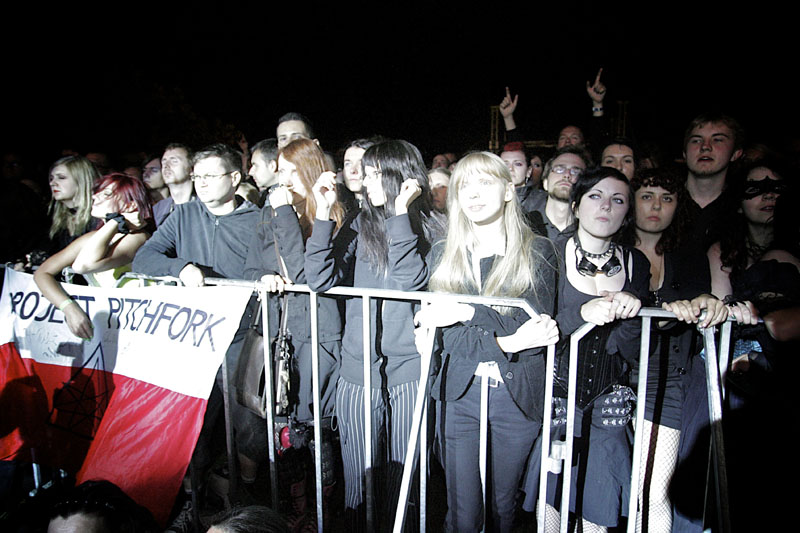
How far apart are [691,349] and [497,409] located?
1.12 meters

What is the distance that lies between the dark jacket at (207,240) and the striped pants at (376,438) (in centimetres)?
129

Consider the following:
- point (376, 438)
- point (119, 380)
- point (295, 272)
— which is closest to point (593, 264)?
point (376, 438)

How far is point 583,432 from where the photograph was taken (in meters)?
A: 2.54

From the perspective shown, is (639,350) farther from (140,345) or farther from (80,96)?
(80,96)

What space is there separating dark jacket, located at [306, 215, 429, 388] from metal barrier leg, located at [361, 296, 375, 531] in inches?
5.4

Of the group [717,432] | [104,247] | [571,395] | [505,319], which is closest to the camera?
[717,432]

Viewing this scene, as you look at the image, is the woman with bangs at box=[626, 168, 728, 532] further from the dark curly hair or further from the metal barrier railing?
the metal barrier railing

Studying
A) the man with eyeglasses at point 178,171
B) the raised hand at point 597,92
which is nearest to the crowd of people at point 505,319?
the man with eyeglasses at point 178,171

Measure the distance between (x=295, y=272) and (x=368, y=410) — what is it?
903 mm

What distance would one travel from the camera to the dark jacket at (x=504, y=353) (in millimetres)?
2330

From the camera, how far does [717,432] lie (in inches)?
79.2

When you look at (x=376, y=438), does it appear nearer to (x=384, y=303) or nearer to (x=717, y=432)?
(x=384, y=303)

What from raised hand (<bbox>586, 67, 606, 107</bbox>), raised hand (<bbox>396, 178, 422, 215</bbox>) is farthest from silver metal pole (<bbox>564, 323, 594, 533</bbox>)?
raised hand (<bbox>586, 67, 606, 107</bbox>)

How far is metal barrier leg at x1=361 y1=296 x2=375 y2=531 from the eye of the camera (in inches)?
96.4
